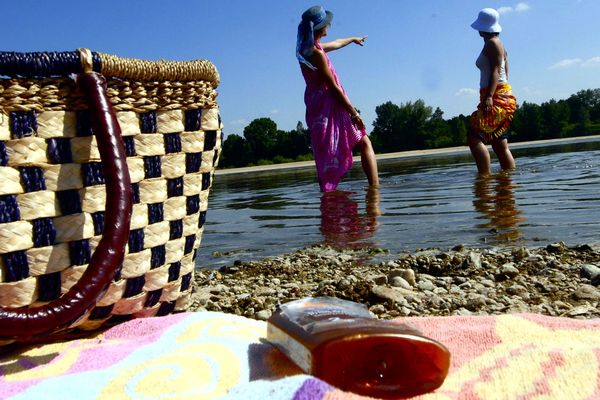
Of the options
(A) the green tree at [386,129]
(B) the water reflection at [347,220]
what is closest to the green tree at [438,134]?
(A) the green tree at [386,129]

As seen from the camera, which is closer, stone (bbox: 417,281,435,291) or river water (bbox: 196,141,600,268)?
stone (bbox: 417,281,435,291)

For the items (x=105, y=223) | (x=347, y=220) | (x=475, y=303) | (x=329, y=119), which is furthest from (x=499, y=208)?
(x=105, y=223)

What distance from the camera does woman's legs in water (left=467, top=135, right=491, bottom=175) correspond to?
22.9 feet

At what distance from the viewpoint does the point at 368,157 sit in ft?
21.6

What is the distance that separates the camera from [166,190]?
1.54 metres

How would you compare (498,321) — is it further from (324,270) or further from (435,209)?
(435,209)

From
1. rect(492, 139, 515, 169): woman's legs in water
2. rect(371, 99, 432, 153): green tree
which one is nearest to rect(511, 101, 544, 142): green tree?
rect(371, 99, 432, 153): green tree

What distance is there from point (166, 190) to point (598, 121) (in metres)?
43.4

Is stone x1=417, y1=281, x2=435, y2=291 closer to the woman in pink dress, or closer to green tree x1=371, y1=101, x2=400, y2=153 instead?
the woman in pink dress

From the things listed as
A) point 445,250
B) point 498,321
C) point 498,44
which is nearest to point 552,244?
point 445,250

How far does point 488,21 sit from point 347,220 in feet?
11.9

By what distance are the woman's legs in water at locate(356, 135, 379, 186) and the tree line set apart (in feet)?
93.7

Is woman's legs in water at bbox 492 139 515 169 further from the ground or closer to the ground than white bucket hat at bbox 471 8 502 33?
closer to the ground

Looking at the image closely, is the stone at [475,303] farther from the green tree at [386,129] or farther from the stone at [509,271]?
the green tree at [386,129]
